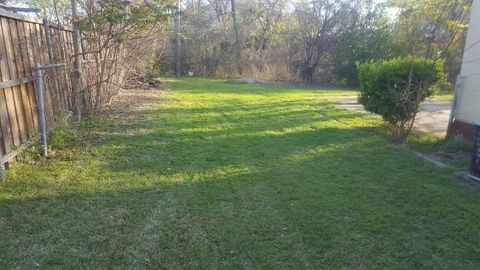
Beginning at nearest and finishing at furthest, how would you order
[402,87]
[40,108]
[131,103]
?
[40,108], [402,87], [131,103]

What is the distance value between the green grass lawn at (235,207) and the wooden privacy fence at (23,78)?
A: 1.40 ft

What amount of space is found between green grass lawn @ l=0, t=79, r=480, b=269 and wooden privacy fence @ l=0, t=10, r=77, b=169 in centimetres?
43

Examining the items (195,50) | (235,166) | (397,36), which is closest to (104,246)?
(235,166)

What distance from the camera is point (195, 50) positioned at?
22.8 metres

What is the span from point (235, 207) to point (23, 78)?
3.23 metres

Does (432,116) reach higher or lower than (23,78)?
lower

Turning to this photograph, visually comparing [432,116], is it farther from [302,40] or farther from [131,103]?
[302,40]

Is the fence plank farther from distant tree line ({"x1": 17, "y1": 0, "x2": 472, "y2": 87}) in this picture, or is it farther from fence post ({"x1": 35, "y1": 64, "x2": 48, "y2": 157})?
distant tree line ({"x1": 17, "y1": 0, "x2": 472, "y2": 87})

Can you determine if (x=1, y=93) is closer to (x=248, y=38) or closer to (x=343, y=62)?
(x=343, y=62)

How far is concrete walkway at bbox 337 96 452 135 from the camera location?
24.2 ft

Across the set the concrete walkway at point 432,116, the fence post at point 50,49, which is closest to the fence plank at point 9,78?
the fence post at point 50,49

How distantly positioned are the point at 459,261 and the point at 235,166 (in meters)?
2.71

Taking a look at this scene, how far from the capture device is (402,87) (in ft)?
21.2

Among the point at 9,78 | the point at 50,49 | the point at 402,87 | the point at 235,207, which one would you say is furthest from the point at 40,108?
the point at 402,87
